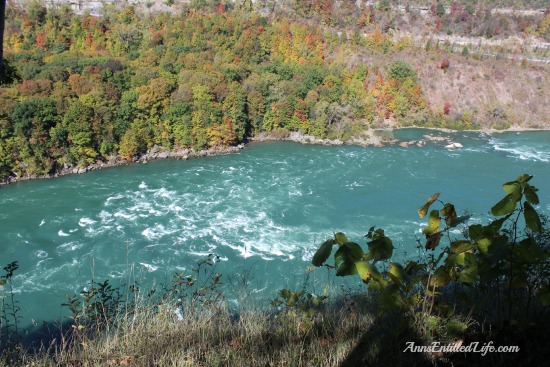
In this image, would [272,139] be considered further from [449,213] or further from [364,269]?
[364,269]

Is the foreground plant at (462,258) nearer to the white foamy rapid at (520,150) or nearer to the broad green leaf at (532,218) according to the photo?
the broad green leaf at (532,218)

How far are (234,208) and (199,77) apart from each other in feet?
46.4

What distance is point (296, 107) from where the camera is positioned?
2934cm

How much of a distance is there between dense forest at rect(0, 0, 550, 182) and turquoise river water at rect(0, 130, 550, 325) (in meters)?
2.53

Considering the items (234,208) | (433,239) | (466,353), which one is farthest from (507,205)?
(234,208)

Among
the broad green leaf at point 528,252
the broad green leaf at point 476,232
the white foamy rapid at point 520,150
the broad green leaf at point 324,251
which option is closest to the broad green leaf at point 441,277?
the broad green leaf at point 476,232

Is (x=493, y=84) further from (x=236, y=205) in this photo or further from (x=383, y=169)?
(x=236, y=205)

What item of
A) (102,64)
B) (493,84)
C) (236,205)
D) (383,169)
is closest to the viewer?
(236,205)

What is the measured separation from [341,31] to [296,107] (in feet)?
57.3

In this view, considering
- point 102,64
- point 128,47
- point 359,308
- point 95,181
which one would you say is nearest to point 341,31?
point 128,47

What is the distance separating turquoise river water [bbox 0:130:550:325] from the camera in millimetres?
12383

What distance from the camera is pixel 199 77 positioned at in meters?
28.0

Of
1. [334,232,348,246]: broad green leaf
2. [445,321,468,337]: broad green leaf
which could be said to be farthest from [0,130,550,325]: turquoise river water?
[334,232,348,246]: broad green leaf

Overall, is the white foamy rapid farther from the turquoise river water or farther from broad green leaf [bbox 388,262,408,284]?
broad green leaf [bbox 388,262,408,284]
